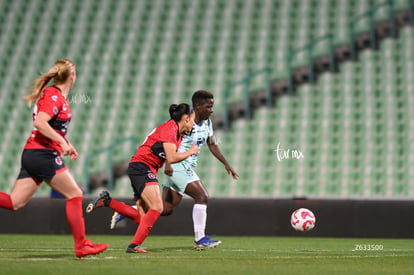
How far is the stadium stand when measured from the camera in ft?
59.2

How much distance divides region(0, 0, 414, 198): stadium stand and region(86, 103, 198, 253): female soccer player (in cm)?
784

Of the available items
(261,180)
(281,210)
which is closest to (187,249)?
(281,210)

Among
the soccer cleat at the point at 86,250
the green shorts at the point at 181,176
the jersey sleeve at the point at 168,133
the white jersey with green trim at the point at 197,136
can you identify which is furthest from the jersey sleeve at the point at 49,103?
the white jersey with green trim at the point at 197,136

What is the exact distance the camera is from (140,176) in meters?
9.42

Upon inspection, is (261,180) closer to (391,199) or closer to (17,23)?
(391,199)

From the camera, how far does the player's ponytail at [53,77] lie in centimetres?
786

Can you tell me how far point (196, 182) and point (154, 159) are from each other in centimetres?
107

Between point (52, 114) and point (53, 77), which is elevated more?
point (53, 77)

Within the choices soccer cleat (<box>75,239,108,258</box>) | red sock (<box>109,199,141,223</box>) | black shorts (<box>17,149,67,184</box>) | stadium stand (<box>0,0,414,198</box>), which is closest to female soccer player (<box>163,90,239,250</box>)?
red sock (<box>109,199,141,223</box>)

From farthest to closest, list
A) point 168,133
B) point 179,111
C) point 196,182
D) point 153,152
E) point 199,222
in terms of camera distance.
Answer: point 196,182 → point 199,222 → point 153,152 → point 179,111 → point 168,133

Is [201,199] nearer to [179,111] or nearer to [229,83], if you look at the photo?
[179,111]

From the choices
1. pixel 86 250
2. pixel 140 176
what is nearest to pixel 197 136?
pixel 140 176

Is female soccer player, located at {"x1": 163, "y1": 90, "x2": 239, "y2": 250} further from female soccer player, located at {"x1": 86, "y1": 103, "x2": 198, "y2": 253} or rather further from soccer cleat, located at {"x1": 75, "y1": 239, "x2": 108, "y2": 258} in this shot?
soccer cleat, located at {"x1": 75, "y1": 239, "x2": 108, "y2": 258}

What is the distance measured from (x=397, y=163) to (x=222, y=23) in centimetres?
672
